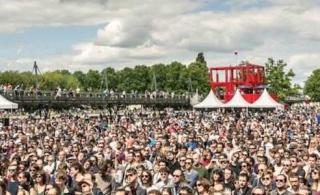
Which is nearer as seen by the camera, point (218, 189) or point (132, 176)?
point (218, 189)

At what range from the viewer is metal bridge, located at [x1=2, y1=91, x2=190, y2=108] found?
58656 mm

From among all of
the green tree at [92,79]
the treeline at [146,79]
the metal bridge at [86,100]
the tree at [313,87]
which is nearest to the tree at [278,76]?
the metal bridge at [86,100]

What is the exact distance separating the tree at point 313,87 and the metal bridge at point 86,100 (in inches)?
2382

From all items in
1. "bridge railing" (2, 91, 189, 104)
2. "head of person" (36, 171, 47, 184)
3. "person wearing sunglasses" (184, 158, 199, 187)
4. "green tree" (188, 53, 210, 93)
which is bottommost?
"person wearing sunglasses" (184, 158, 199, 187)

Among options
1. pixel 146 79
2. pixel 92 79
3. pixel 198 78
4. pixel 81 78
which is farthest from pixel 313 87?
pixel 81 78

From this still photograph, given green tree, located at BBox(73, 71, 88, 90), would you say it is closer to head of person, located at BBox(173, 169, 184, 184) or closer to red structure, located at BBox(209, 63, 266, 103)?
red structure, located at BBox(209, 63, 266, 103)

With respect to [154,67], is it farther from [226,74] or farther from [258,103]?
[258,103]

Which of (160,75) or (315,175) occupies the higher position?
(160,75)

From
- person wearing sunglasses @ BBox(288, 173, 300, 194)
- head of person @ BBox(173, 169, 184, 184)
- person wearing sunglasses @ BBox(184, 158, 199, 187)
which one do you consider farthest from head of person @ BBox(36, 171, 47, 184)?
person wearing sunglasses @ BBox(288, 173, 300, 194)

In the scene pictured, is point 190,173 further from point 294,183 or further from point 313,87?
point 313,87

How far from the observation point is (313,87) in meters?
154

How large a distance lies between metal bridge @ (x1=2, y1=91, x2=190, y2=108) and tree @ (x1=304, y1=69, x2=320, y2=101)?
6051cm

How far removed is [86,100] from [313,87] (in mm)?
91789

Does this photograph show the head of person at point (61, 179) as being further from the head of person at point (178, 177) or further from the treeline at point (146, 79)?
the treeline at point (146, 79)
